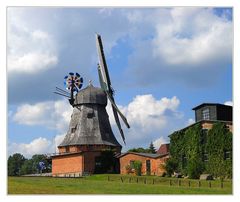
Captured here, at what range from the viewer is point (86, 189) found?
28.8m

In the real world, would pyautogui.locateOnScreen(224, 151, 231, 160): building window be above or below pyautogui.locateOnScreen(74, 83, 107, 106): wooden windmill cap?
below

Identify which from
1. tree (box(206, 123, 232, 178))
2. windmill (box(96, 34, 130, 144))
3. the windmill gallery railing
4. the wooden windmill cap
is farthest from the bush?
the wooden windmill cap

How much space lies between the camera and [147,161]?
148ft

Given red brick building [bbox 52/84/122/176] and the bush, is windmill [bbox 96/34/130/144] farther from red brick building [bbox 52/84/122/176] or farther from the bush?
the bush

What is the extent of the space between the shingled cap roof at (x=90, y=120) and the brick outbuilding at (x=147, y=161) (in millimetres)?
4853

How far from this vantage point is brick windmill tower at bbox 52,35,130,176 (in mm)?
48616

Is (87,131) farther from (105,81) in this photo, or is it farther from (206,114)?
(206,114)

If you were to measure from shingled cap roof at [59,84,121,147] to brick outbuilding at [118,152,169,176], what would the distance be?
4853 millimetres

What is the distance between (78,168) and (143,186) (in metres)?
18.3
